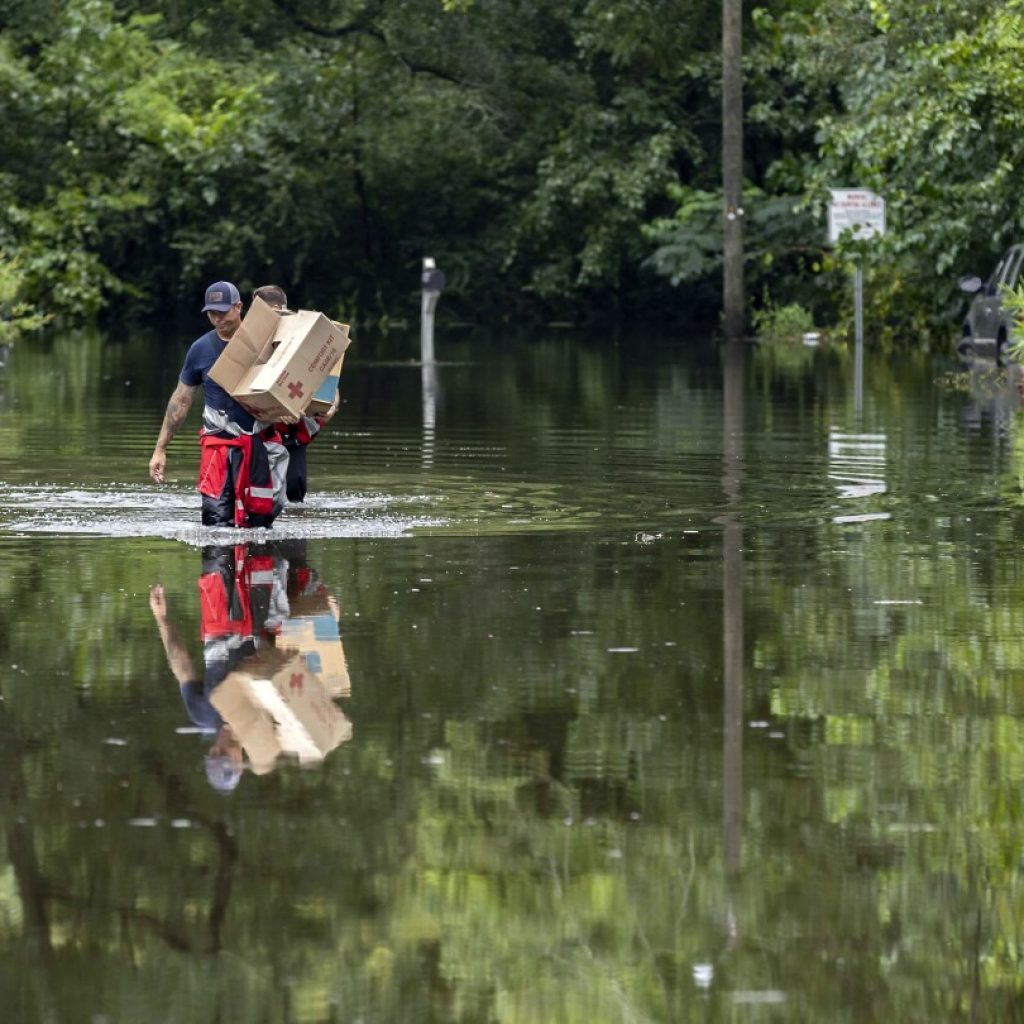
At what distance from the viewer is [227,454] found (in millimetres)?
14953

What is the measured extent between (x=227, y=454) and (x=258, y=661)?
16.3ft

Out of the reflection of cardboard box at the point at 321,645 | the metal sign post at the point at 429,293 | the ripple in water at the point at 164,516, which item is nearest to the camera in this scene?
the reflection of cardboard box at the point at 321,645

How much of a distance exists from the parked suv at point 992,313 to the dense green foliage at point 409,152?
9.12 m

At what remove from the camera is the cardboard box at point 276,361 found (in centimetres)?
1475

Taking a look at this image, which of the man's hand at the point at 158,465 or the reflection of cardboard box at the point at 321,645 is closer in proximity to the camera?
the reflection of cardboard box at the point at 321,645

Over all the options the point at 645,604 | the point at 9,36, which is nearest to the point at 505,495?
the point at 645,604

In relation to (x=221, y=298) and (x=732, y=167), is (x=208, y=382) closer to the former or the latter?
(x=221, y=298)

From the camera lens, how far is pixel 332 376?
15078 millimetres

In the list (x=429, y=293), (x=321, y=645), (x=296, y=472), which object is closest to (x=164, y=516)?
(x=296, y=472)

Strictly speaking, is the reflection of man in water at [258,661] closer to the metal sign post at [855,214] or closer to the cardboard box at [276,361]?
the cardboard box at [276,361]

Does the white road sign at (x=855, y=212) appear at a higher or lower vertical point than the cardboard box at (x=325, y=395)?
higher

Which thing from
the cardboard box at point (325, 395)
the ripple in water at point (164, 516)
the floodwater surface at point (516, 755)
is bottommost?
the floodwater surface at point (516, 755)

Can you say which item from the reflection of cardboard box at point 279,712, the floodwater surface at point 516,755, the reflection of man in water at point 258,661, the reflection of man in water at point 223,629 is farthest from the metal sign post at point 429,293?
the reflection of cardboard box at point 279,712

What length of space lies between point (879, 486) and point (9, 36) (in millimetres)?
38608
